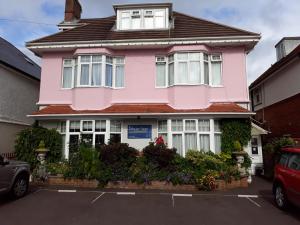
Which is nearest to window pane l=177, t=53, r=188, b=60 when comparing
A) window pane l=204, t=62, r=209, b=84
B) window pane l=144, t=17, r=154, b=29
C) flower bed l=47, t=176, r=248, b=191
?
window pane l=204, t=62, r=209, b=84

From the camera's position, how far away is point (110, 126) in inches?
556

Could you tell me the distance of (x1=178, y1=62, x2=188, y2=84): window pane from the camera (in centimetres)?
1408

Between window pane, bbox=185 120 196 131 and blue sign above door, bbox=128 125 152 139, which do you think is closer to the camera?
window pane, bbox=185 120 196 131

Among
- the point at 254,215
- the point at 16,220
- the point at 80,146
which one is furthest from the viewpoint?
the point at 80,146

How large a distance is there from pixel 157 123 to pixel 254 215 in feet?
24.4

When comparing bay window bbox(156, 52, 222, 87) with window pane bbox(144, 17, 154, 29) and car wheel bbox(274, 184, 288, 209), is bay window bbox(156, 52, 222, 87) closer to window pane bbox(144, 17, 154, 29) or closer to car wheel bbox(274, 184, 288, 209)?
window pane bbox(144, 17, 154, 29)

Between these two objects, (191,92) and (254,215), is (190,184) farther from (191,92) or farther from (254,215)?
(191,92)

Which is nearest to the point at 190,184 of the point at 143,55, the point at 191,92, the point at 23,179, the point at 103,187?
the point at 103,187

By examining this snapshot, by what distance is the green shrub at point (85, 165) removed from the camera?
1116 cm

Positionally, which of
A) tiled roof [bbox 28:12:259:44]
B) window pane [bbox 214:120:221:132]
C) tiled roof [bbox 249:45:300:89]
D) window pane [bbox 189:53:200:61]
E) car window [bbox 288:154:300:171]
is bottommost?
car window [bbox 288:154:300:171]

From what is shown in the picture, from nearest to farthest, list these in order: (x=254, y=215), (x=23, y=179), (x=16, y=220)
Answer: (x=16, y=220) < (x=254, y=215) < (x=23, y=179)

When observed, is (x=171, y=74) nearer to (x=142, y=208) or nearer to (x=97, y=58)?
(x=97, y=58)

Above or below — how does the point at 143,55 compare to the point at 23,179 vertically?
above

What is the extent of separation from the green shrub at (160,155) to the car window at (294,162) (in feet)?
16.3
